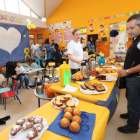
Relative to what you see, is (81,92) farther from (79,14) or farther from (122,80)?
(79,14)

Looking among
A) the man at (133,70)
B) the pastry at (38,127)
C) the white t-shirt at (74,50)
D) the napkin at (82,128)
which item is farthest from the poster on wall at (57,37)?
the pastry at (38,127)

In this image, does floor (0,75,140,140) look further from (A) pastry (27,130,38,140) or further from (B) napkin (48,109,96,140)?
(A) pastry (27,130,38,140)

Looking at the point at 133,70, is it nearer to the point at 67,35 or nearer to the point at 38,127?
the point at 38,127

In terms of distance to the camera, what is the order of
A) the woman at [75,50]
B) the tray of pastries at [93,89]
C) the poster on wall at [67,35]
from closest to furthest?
1. the tray of pastries at [93,89]
2. the woman at [75,50]
3. the poster on wall at [67,35]

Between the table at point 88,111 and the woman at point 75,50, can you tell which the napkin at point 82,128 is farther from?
the woman at point 75,50

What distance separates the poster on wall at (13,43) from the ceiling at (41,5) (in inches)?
85.9

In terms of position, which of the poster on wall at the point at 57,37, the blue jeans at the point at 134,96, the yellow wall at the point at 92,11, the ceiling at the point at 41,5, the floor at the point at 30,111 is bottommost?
the floor at the point at 30,111

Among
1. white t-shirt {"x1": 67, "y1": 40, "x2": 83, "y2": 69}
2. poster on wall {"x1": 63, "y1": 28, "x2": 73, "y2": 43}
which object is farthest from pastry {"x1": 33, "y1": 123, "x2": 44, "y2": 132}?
poster on wall {"x1": 63, "y1": 28, "x2": 73, "y2": 43}

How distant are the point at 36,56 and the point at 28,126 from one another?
Answer: 4.65 meters

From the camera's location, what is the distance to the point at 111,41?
6027mm

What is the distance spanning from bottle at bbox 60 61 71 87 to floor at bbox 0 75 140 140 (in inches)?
46.2

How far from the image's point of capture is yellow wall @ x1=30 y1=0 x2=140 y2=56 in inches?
217

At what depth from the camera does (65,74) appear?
4.37 ft

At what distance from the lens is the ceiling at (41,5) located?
710cm
